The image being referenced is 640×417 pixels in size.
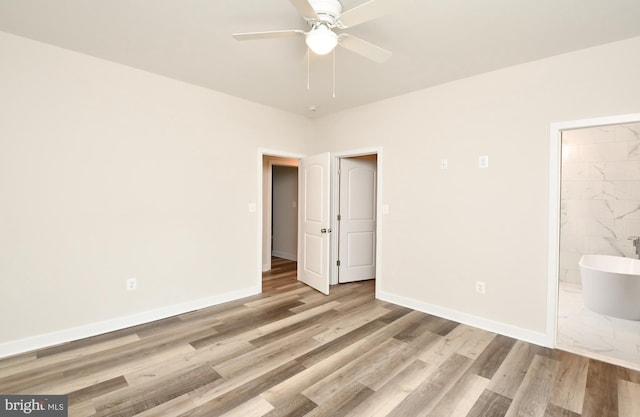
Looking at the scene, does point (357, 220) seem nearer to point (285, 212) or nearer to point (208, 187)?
point (208, 187)

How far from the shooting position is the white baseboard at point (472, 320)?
278cm

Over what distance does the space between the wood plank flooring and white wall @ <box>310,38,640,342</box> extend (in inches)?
18.4

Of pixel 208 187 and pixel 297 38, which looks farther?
pixel 208 187

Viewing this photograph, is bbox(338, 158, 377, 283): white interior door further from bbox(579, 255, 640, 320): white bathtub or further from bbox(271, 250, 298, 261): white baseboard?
bbox(579, 255, 640, 320): white bathtub

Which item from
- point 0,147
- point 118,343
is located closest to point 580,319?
point 118,343

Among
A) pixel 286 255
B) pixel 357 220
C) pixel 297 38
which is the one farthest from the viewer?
pixel 286 255

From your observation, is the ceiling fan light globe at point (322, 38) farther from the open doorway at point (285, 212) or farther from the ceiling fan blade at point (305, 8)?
the open doorway at point (285, 212)

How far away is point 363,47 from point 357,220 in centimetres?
307

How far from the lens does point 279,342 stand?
277cm

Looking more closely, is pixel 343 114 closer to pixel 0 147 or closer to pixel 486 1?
pixel 486 1

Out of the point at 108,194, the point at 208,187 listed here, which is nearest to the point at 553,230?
the point at 208,187

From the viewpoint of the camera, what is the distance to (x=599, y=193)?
4480mm

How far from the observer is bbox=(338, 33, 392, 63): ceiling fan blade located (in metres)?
1.97

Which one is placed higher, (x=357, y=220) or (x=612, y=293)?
(x=357, y=220)
